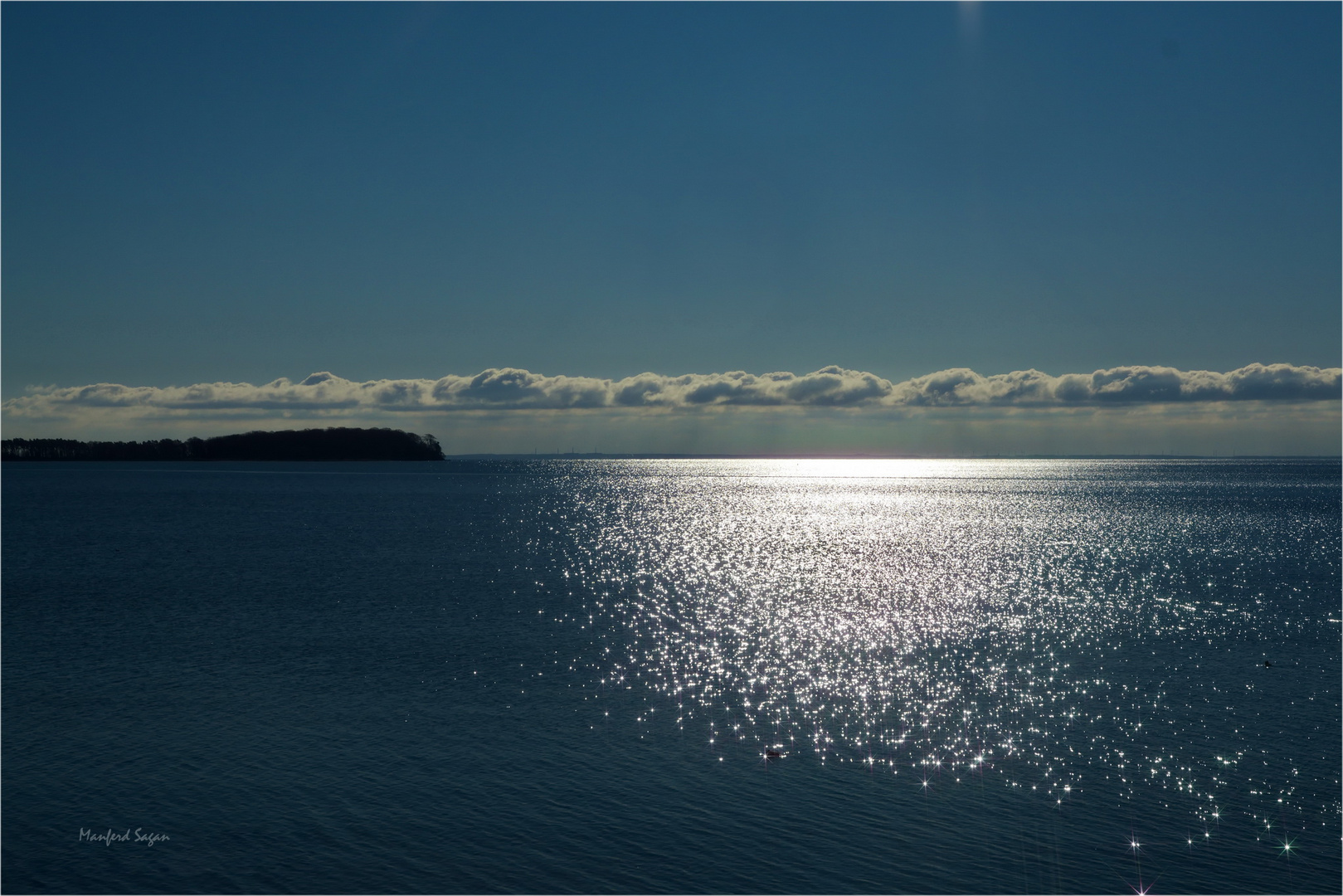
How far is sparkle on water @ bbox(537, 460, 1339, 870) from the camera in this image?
24.1 meters

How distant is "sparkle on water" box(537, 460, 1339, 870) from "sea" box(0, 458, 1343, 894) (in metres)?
0.19

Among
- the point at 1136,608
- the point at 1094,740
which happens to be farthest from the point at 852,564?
the point at 1094,740

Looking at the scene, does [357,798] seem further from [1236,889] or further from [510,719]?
[1236,889]

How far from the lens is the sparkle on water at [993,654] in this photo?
24141 millimetres

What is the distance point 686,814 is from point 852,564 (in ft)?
163

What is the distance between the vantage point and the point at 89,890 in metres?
18.0

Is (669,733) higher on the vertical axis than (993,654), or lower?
higher

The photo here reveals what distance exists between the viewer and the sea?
62.0ft

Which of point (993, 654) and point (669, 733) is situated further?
point (993, 654)

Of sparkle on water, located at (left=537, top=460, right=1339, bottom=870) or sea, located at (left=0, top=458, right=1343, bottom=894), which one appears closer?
sea, located at (left=0, top=458, right=1343, bottom=894)

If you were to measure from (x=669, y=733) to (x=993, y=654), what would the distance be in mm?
16724

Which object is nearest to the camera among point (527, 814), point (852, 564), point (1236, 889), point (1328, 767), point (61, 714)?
point (1236, 889)

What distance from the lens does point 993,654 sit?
37094mm

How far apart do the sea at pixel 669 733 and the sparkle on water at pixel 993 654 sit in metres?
0.19
